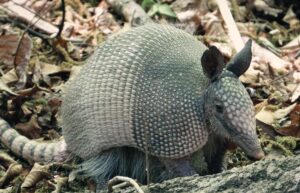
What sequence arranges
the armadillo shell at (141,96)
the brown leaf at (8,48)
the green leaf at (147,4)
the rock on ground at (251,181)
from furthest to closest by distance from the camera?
1. the green leaf at (147,4)
2. the brown leaf at (8,48)
3. the armadillo shell at (141,96)
4. the rock on ground at (251,181)

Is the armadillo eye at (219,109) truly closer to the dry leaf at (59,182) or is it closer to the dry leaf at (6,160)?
the dry leaf at (59,182)

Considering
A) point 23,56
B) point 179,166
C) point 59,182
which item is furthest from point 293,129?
point 23,56

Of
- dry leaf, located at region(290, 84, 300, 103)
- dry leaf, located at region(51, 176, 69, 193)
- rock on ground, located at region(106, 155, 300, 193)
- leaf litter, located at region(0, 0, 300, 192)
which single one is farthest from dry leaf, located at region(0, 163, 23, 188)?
dry leaf, located at region(290, 84, 300, 103)

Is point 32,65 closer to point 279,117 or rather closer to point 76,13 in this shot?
point 76,13

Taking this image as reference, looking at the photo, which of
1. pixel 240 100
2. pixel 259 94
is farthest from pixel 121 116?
pixel 259 94

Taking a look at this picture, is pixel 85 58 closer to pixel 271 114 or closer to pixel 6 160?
pixel 6 160

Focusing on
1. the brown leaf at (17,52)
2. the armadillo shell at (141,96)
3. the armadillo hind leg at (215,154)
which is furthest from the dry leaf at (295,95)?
the brown leaf at (17,52)
